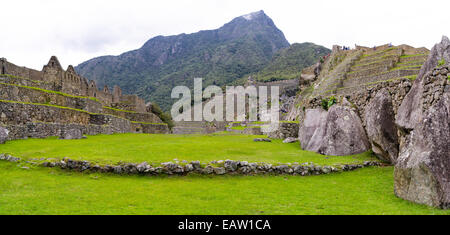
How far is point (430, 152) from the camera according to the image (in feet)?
21.3

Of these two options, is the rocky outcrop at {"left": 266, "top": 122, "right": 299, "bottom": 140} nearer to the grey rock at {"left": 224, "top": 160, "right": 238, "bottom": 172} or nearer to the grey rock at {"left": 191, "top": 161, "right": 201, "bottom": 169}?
the grey rock at {"left": 224, "top": 160, "right": 238, "bottom": 172}

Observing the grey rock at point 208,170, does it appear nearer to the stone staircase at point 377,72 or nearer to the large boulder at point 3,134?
the large boulder at point 3,134

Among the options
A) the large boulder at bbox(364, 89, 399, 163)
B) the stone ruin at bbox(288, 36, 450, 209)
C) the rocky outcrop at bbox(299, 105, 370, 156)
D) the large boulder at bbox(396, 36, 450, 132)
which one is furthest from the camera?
the rocky outcrop at bbox(299, 105, 370, 156)

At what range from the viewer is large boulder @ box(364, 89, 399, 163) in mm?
11281

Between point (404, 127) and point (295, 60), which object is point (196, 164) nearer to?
point (404, 127)

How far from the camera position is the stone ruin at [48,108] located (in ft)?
58.0

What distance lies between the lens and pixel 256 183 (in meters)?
9.37

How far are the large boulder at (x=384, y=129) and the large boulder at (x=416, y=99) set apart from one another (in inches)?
88.0

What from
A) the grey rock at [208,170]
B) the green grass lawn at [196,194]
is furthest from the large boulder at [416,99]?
the grey rock at [208,170]

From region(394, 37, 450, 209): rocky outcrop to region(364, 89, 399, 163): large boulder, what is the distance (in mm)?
3207

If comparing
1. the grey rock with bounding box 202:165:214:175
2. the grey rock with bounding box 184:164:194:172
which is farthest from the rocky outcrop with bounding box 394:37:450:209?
the grey rock with bounding box 184:164:194:172

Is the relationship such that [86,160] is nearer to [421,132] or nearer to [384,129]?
[421,132]

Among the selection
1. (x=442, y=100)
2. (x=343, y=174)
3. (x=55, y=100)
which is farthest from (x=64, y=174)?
(x=55, y=100)

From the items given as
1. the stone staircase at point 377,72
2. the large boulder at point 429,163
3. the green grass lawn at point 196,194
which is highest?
the stone staircase at point 377,72
